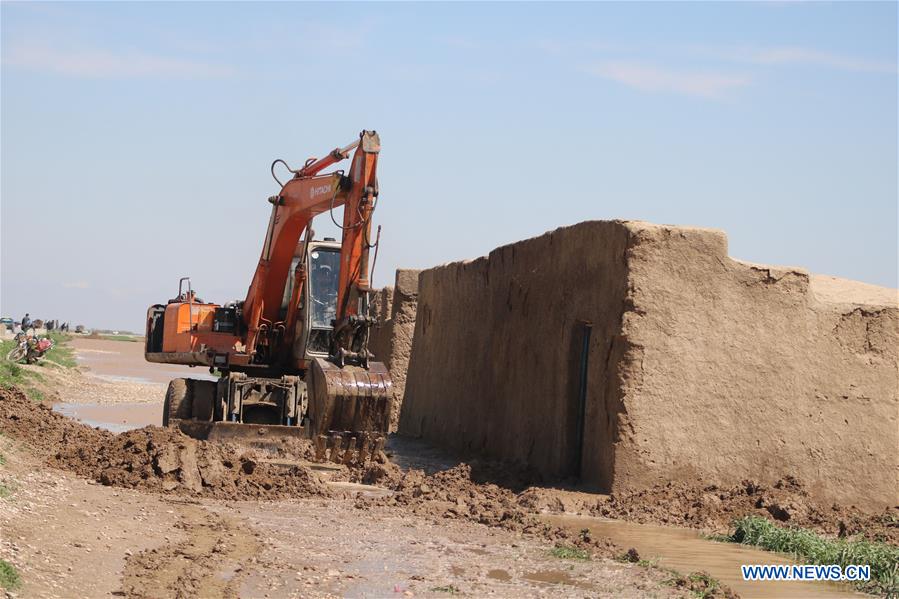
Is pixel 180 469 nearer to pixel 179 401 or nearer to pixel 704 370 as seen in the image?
pixel 179 401

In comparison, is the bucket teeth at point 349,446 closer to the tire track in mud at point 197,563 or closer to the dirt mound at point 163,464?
the dirt mound at point 163,464

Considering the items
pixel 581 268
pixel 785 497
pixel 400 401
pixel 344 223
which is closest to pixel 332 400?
pixel 344 223

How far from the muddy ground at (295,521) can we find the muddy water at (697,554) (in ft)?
1.01

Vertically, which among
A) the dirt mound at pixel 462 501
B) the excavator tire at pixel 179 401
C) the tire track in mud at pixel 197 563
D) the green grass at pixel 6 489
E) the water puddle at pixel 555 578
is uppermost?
the excavator tire at pixel 179 401

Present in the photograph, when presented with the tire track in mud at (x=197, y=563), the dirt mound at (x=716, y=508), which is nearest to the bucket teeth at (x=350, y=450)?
the dirt mound at (x=716, y=508)

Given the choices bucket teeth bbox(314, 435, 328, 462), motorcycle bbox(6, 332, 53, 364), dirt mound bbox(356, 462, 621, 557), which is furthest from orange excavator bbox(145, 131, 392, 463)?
motorcycle bbox(6, 332, 53, 364)

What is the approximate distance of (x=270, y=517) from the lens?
9.75 meters

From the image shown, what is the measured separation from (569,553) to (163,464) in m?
4.03

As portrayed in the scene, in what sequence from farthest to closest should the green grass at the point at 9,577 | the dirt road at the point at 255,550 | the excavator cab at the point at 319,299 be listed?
1. the excavator cab at the point at 319,299
2. the dirt road at the point at 255,550
3. the green grass at the point at 9,577

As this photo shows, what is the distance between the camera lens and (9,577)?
19.7 feet

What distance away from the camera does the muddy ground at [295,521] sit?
7.14 m

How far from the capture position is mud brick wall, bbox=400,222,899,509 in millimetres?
11594

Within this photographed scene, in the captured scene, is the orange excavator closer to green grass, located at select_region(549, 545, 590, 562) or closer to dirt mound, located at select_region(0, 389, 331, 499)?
dirt mound, located at select_region(0, 389, 331, 499)

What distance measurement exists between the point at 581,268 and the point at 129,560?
22.6ft
